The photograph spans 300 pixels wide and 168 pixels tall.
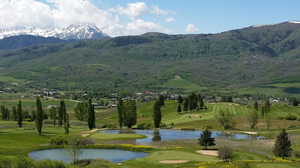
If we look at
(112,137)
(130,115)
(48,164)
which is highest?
(130,115)

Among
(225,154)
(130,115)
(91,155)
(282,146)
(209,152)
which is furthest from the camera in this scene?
(130,115)

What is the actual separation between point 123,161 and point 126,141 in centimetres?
3767

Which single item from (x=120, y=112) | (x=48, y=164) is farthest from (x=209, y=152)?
(x=120, y=112)

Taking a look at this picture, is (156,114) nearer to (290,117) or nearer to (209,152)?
(290,117)

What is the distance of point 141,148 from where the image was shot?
351 ft

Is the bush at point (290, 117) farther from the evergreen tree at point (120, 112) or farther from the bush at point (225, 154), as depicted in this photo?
the bush at point (225, 154)

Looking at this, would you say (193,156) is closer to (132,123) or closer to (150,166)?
(150,166)

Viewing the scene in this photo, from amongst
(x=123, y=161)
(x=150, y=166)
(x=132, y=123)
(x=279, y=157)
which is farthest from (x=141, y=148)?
(x=132, y=123)

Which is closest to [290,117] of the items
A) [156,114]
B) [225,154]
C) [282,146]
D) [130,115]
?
[156,114]

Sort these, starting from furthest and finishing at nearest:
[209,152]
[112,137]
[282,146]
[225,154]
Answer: [112,137] < [209,152] < [282,146] < [225,154]

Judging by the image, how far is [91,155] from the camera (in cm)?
9931

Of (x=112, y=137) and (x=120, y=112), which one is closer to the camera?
(x=112, y=137)

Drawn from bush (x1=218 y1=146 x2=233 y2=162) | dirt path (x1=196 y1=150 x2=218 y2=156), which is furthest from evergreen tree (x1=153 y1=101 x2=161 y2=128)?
bush (x1=218 y1=146 x2=233 y2=162)

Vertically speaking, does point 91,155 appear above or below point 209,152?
above
